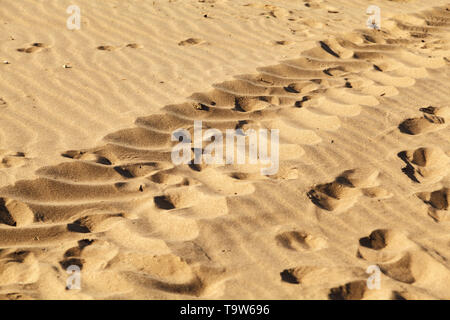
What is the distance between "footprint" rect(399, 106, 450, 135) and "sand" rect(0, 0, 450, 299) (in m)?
0.02

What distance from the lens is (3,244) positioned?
2.80m

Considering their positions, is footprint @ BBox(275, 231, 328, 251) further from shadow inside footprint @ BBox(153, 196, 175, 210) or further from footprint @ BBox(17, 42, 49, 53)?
footprint @ BBox(17, 42, 49, 53)

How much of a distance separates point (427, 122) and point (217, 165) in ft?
5.59

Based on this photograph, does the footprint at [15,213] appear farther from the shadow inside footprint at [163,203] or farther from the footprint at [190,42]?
the footprint at [190,42]

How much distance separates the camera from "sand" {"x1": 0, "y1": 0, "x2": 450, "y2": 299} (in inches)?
105

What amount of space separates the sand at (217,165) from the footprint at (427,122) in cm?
2

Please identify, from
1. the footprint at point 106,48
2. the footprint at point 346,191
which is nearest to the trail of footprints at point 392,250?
the footprint at point 346,191

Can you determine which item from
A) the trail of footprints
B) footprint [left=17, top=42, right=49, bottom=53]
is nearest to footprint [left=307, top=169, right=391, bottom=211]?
the trail of footprints

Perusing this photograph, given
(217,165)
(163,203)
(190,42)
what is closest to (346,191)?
(217,165)

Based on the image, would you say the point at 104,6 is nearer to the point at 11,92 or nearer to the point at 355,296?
the point at 11,92

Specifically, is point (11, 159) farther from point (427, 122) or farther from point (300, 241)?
point (427, 122)

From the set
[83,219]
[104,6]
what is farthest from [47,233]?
[104,6]
